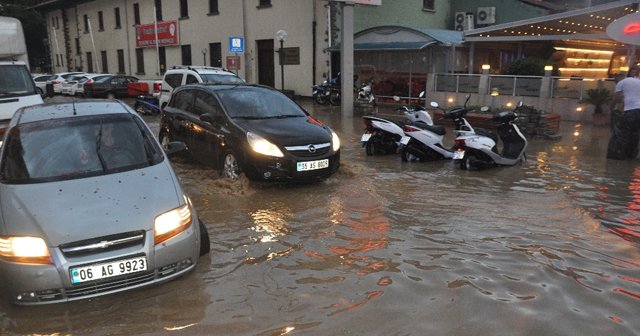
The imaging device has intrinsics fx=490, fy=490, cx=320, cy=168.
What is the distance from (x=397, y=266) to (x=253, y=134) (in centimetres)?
330

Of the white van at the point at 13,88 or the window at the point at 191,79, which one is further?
the window at the point at 191,79

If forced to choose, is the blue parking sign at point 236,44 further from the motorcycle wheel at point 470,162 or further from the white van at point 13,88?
the motorcycle wheel at point 470,162

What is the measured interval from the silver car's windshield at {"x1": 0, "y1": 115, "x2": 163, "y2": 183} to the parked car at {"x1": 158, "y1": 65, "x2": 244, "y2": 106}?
9.99 m

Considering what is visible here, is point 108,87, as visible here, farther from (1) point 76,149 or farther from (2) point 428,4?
(1) point 76,149

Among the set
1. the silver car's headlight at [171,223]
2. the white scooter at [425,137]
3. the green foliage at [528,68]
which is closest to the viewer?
the silver car's headlight at [171,223]

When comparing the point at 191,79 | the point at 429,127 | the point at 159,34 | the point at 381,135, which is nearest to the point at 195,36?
the point at 159,34

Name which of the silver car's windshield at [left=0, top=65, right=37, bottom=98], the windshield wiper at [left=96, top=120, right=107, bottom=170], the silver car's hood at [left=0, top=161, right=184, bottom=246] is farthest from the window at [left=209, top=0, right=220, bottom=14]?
the silver car's hood at [left=0, top=161, right=184, bottom=246]

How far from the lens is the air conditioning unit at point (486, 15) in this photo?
995 inches

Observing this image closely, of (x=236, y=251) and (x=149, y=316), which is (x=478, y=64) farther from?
(x=149, y=316)

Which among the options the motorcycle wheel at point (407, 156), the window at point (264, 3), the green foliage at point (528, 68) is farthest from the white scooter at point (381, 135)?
the window at point (264, 3)

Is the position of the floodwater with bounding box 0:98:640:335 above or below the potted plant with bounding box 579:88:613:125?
below

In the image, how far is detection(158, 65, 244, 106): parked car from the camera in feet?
48.7

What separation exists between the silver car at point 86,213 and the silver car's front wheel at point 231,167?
2.46 metres

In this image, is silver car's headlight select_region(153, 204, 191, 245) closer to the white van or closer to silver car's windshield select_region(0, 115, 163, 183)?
silver car's windshield select_region(0, 115, 163, 183)
